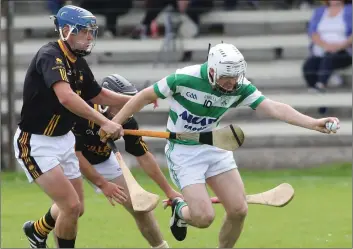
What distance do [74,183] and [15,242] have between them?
1.43 m

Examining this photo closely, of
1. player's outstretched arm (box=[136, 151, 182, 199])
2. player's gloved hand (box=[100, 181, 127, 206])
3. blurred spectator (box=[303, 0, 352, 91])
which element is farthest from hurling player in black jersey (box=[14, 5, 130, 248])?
blurred spectator (box=[303, 0, 352, 91])

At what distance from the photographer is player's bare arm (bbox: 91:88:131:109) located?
332 inches

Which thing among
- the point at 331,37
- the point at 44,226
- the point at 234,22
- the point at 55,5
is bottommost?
the point at 234,22

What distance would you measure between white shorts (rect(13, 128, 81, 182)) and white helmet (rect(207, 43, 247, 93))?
1.22 metres

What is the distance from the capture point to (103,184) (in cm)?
829

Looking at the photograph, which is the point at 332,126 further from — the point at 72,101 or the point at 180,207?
the point at 72,101

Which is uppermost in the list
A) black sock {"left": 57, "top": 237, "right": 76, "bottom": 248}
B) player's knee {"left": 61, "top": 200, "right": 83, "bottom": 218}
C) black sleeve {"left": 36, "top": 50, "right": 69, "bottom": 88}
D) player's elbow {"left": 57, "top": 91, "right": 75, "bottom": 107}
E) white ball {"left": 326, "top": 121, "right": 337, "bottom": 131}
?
black sleeve {"left": 36, "top": 50, "right": 69, "bottom": 88}

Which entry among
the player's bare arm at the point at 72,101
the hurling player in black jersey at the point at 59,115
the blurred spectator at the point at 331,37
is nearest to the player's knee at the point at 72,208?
the hurling player in black jersey at the point at 59,115

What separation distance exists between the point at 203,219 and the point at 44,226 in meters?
1.35

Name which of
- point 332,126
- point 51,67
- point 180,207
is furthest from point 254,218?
point 51,67

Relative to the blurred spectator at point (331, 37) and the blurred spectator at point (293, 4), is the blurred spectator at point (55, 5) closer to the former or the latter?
the blurred spectator at point (293, 4)

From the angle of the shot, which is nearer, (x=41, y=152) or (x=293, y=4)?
(x=41, y=152)

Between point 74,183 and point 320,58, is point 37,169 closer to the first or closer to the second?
point 74,183

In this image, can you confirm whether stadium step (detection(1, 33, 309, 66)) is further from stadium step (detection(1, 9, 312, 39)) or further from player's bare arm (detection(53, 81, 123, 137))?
player's bare arm (detection(53, 81, 123, 137))
